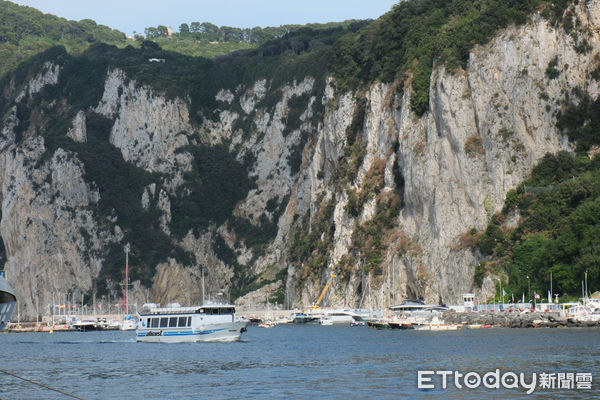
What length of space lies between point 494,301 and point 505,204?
1391 cm

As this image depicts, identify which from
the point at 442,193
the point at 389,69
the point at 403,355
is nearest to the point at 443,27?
the point at 389,69

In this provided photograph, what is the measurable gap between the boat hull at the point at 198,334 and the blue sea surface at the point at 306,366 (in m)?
1.86

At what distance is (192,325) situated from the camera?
98188mm

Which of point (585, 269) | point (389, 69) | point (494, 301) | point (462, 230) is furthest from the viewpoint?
point (389, 69)

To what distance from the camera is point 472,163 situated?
440 ft

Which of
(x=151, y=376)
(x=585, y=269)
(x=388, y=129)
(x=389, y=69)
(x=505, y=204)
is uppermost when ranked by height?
(x=389, y=69)

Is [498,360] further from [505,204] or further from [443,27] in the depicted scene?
[443,27]

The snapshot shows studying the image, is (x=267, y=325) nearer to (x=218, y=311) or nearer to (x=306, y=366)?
(x=218, y=311)

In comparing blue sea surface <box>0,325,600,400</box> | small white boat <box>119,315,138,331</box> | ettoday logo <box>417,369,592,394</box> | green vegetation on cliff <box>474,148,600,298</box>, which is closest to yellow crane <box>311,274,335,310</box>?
small white boat <box>119,315,138,331</box>

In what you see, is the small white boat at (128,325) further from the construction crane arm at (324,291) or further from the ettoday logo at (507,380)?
the ettoday logo at (507,380)

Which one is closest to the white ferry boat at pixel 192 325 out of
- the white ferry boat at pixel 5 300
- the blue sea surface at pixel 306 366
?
the blue sea surface at pixel 306 366

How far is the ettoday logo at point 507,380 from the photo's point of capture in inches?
1909

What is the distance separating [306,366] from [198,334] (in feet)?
108

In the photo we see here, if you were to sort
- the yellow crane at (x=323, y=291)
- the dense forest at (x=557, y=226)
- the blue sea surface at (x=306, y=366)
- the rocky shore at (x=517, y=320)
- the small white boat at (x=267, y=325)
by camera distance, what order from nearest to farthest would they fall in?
1. the blue sea surface at (x=306, y=366)
2. the rocky shore at (x=517, y=320)
3. the dense forest at (x=557, y=226)
4. the small white boat at (x=267, y=325)
5. the yellow crane at (x=323, y=291)
